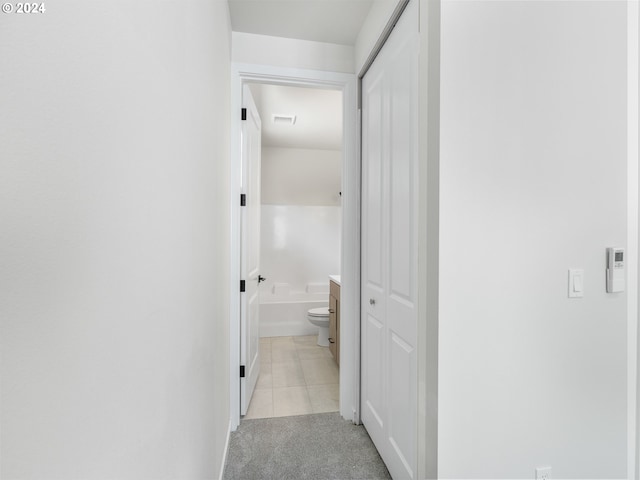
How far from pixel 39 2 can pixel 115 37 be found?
0.15m

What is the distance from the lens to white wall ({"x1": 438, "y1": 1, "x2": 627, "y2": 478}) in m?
1.11

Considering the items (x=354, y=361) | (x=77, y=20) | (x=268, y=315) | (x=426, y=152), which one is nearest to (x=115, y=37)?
(x=77, y=20)

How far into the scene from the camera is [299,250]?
480 cm

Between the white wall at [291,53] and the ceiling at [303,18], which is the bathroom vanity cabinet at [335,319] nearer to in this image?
the white wall at [291,53]

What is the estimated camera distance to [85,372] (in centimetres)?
40

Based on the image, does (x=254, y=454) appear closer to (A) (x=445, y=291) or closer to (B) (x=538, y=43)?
(A) (x=445, y=291)

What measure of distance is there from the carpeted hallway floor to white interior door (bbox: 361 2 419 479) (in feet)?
0.36

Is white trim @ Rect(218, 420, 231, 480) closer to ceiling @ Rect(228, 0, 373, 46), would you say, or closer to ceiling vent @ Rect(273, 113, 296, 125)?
ceiling @ Rect(228, 0, 373, 46)

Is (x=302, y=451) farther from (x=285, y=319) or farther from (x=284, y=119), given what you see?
(x=284, y=119)

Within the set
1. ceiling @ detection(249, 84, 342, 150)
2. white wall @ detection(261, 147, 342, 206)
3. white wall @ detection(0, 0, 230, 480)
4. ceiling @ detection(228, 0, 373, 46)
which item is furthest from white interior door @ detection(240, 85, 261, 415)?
white wall @ detection(261, 147, 342, 206)

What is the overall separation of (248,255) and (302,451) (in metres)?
1.27

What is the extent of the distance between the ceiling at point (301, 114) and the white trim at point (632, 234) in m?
1.99

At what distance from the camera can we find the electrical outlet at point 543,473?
1192mm

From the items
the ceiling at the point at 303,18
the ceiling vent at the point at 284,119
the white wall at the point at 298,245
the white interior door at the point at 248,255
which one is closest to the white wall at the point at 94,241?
the ceiling at the point at 303,18
